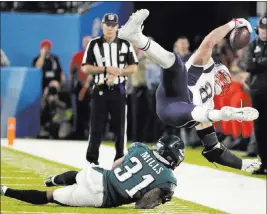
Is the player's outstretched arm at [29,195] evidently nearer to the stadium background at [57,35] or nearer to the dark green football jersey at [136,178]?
the dark green football jersey at [136,178]

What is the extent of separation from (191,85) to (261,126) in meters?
4.43

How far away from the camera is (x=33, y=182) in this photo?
10.8 m

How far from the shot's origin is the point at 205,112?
283 inches

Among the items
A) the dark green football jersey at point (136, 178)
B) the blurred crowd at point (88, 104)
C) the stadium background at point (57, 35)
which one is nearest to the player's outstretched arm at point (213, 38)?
the dark green football jersey at point (136, 178)

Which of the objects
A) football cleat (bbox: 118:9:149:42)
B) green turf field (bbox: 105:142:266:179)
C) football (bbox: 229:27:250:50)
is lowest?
green turf field (bbox: 105:142:266:179)

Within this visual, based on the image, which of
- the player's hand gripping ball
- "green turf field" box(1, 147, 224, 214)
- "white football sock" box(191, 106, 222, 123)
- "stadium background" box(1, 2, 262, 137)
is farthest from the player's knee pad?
"stadium background" box(1, 2, 262, 137)

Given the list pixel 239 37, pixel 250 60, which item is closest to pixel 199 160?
pixel 250 60

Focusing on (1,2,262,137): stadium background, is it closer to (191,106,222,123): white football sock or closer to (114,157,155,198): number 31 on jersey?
(114,157,155,198): number 31 on jersey

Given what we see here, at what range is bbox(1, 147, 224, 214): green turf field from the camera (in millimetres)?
8508

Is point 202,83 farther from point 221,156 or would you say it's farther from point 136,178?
point 136,178

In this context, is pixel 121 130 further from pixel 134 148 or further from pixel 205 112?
pixel 205 112

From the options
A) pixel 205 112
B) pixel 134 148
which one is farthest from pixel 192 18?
pixel 205 112

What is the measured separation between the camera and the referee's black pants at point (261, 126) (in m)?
12.1

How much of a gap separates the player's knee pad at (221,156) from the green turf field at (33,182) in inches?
24.8
